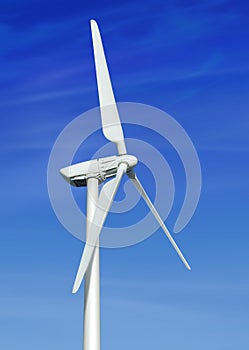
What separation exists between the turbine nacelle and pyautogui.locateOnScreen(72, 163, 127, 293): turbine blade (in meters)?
0.40

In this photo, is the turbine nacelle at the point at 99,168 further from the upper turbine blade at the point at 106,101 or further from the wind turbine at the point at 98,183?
the upper turbine blade at the point at 106,101

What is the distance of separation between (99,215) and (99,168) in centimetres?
268

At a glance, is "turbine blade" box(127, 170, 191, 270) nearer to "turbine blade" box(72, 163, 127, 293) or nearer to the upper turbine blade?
the upper turbine blade

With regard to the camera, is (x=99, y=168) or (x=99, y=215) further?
(x=99, y=168)

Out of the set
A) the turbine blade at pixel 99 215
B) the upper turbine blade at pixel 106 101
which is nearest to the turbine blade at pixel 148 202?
the upper turbine blade at pixel 106 101

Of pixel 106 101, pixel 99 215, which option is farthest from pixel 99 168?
pixel 106 101

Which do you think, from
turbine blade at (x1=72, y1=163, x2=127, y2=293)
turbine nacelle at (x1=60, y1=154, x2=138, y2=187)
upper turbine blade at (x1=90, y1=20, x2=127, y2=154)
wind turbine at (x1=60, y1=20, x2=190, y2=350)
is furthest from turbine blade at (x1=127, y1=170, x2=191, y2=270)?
turbine blade at (x1=72, y1=163, x2=127, y2=293)

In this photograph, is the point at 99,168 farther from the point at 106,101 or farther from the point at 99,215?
the point at 106,101

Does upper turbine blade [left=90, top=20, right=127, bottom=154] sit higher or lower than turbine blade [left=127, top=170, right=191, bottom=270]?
higher

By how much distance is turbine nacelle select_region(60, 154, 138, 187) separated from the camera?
3334 cm

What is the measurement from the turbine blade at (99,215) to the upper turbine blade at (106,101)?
203 centimetres

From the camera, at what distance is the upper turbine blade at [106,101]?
34562mm

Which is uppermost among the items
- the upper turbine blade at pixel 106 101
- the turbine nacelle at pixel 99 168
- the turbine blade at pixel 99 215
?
the upper turbine blade at pixel 106 101

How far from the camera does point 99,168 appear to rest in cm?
3359
